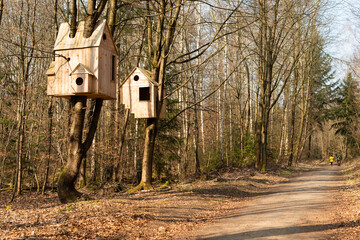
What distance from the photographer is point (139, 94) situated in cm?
1294

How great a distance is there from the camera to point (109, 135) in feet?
59.5

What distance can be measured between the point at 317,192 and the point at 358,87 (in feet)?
122

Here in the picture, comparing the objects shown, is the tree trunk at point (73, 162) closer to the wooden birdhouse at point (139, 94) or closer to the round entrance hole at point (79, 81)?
the round entrance hole at point (79, 81)

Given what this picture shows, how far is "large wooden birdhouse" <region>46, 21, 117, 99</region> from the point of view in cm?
911

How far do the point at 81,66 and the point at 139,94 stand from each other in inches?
160

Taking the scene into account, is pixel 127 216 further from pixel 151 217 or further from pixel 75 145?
pixel 75 145

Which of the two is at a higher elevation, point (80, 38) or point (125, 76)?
point (125, 76)

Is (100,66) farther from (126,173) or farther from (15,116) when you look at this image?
(126,173)

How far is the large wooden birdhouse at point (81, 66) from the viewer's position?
9.11 metres

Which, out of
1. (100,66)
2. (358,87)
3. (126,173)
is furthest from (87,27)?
(358,87)

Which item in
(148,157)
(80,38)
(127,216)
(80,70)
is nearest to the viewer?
(127,216)

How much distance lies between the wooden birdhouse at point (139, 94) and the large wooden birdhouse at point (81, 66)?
122 inches

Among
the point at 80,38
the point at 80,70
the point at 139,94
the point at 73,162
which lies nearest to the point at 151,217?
the point at 73,162

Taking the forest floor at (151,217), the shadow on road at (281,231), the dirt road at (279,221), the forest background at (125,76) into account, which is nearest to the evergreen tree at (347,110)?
the forest background at (125,76)
